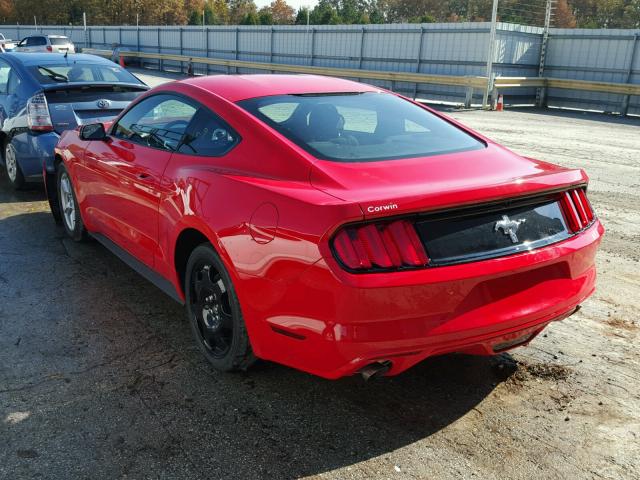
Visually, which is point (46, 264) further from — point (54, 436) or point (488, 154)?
point (488, 154)

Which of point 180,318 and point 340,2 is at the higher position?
point 340,2

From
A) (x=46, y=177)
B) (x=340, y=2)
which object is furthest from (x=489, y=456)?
(x=340, y=2)

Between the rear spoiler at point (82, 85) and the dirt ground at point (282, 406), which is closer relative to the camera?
the dirt ground at point (282, 406)

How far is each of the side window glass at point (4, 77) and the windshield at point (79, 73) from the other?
1.95ft

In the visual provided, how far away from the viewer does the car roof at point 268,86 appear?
398cm

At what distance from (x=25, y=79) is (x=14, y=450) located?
6.02 meters

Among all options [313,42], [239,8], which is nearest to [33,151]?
[313,42]

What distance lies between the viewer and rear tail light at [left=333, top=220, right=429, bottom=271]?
2.73 metres

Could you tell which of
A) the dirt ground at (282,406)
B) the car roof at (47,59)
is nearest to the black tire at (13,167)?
the car roof at (47,59)

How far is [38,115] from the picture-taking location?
736 cm

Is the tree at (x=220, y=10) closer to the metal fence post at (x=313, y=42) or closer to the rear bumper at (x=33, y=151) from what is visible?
the metal fence post at (x=313, y=42)

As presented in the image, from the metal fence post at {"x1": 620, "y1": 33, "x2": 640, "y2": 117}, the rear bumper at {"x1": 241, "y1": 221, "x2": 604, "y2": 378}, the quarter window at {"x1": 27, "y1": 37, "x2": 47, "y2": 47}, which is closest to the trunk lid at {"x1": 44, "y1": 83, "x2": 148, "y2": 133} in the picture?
the rear bumper at {"x1": 241, "y1": 221, "x2": 604, "y2": 378}

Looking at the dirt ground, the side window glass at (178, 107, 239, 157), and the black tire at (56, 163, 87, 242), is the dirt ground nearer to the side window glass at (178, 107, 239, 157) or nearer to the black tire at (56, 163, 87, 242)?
the black tire at (56, 163, 87, 242)

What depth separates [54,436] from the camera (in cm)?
305
